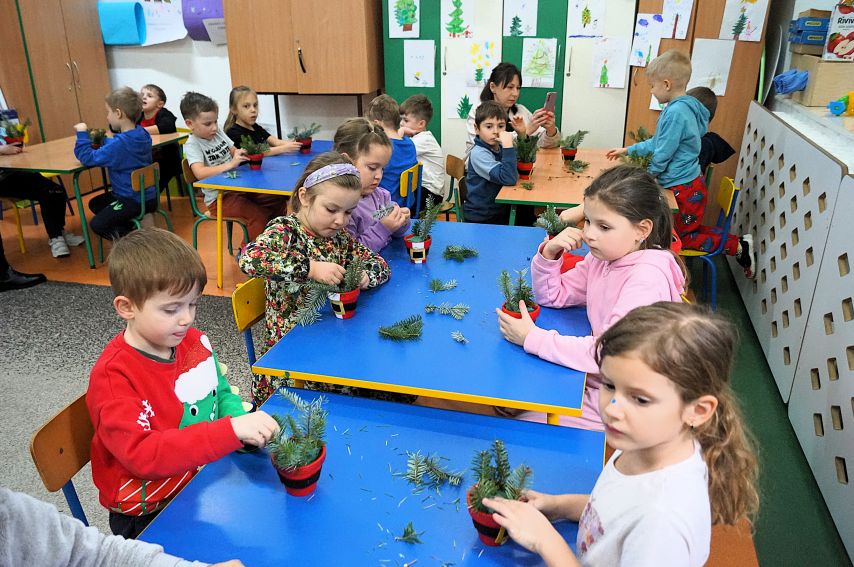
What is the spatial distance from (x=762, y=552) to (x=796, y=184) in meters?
2.05

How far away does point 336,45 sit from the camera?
580 centimetres

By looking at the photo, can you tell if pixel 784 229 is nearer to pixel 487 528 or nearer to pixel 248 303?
pixel 248 303

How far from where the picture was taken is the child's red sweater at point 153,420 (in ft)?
4.45

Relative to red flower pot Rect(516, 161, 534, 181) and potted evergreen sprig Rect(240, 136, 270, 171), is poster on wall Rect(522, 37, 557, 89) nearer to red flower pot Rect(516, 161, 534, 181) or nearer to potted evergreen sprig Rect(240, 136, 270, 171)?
red flower pot Rect(516, 161, 534, 181)

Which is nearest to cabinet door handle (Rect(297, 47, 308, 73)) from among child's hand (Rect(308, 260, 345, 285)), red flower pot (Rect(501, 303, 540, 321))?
child's hand (Rect(308, 260, 345, 285))

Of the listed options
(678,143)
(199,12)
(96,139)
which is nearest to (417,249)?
(678,143)

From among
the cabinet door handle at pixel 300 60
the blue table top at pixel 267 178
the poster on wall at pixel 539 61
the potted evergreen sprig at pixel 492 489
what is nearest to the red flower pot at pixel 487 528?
the potted evergreen sprig at pixel 492 489

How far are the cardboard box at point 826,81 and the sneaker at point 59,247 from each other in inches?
222

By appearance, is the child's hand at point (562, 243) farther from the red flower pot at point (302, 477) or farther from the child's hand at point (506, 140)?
the child's hand at point (506, 140)

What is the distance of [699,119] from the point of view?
384 cm

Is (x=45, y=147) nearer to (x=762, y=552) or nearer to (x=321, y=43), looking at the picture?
(x=321, y=43)

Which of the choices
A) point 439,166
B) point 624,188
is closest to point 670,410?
point 624,188

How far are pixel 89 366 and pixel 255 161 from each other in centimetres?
173

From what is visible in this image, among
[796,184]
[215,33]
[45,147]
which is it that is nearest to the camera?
[796,184]
